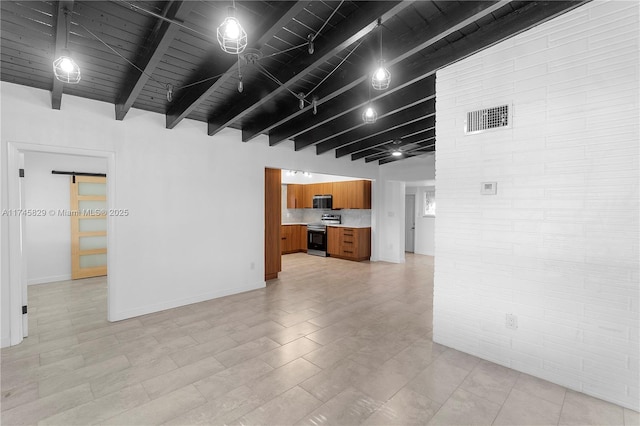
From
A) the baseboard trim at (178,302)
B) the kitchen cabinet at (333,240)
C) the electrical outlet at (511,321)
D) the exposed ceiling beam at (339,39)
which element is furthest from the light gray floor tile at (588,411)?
the kitchen cabinet at (333,240)

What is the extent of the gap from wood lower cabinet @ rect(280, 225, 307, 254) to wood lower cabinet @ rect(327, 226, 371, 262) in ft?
3.92

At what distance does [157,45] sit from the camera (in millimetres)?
2238

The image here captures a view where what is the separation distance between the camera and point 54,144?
3248mm

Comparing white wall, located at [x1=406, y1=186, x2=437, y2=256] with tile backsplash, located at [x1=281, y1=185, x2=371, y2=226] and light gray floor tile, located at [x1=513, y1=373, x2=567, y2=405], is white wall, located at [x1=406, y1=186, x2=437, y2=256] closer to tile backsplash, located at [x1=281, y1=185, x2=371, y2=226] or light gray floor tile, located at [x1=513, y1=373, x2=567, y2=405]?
tile backsplash, located at [x1=281, y1=185, x2=371, y2=226]

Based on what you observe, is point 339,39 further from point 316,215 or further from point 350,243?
point 316,215

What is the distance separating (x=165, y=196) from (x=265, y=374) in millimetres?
2790

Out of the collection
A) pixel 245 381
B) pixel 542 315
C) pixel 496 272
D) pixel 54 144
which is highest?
pixel 54 144

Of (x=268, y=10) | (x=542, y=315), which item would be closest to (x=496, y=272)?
(x=542, y=315)

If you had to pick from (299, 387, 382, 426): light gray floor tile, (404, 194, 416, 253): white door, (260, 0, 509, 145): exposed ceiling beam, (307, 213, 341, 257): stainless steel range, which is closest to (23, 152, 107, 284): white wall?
(260, 0, 509, 145): exposed ceiling beam

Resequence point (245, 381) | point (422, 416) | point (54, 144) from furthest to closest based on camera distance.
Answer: point (54, 144) < point (245, 381) < point (422, 416)

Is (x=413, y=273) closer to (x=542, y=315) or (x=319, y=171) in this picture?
(x=319, y=171)

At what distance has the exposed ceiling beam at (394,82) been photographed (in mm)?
2070

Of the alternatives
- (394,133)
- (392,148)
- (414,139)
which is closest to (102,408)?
(394,133)

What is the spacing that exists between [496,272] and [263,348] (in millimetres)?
2352
